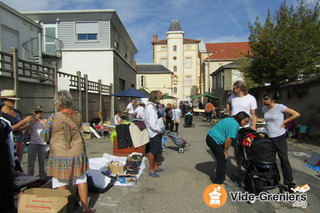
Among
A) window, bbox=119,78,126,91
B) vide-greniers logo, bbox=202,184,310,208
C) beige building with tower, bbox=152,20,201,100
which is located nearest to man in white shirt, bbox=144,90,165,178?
vide-greniers logo, bbox=202,184,310,208

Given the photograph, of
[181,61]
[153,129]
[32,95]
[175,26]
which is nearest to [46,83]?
[32,95]

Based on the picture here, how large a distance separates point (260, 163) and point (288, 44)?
1201 cm

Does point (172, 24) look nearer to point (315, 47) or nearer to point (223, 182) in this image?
point (315, 47)

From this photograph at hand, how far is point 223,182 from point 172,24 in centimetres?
5845

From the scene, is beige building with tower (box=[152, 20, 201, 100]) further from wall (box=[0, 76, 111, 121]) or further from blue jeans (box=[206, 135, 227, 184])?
blue jeans (box=[206, 135, 227, 184])

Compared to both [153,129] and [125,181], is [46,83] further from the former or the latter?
[125,181]

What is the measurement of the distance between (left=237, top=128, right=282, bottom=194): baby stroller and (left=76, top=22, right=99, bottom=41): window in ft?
54.3

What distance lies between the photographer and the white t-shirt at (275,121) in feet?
13.5

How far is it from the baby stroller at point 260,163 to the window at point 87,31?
16542 millimetres

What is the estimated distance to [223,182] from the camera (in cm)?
440

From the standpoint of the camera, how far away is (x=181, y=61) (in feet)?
185

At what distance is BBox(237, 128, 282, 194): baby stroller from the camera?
3.78 meters

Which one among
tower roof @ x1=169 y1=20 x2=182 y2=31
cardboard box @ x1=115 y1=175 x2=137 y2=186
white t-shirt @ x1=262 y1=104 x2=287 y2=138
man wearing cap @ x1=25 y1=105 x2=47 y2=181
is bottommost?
cardboard box @ x1=115 y1=175 x2=137 y2=186

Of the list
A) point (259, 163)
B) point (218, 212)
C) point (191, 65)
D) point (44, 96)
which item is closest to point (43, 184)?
point (218, 212)
